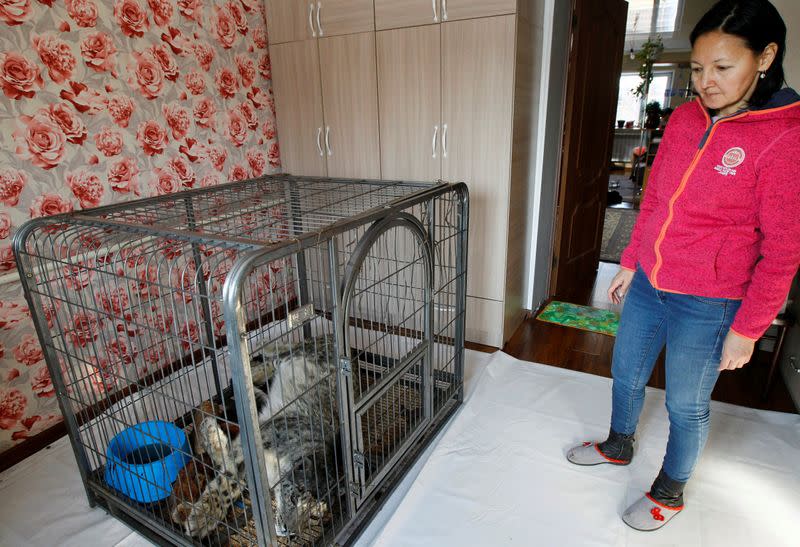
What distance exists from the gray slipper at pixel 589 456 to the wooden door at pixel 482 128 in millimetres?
876

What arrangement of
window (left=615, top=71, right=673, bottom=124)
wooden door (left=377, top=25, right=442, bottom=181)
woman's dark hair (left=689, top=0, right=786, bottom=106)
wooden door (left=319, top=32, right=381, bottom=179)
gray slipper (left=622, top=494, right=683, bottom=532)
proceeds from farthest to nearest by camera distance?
window (left=615, top=71, right=673, bottom=124)
wooden door (left=319, top=32, right=381, bottom=179)
wooden door (left=377, top=25, right=442, bottom=181)
gray slipper (left=622, top=494, right=683, bottom=532)
woman's dark hair (left=689, top=0, right=786, bottom=106)

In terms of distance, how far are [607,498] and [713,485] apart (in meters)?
0.36

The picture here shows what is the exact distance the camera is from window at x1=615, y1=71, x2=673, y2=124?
8.85 metres

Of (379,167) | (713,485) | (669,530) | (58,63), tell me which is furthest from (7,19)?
(713,485)

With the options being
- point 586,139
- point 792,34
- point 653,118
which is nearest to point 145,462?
point 586,139

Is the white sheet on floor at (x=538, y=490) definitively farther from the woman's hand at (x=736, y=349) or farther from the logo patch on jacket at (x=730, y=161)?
the logo patch on jacket at (x=730, y=161)

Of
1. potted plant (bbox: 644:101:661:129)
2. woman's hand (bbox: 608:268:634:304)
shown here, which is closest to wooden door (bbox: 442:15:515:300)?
woman's hand (bbox: 608:268:634:304)

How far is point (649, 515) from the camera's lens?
1434mm

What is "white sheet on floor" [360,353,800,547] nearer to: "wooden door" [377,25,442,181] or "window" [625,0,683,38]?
"wooden door" [377,25,442,181]

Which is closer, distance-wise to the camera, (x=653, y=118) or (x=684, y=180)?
(x=684, y=180)

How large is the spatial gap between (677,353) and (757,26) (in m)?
0.78

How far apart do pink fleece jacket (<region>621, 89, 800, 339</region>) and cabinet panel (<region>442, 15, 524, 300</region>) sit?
93 centimetres

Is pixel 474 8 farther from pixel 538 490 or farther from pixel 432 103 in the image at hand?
pixel 538 490

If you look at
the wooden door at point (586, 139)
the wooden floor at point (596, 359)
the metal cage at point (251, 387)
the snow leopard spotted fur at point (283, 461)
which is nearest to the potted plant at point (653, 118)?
the wooden door at point (586, 139)
